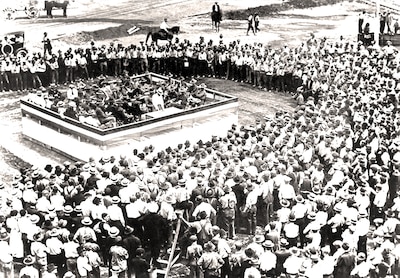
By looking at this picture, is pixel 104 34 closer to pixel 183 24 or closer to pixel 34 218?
pixel 183 24

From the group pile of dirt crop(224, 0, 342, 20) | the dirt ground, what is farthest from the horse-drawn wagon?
Answer: pile of dirt crop(224, 0, 342, 20)

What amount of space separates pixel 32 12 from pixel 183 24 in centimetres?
808

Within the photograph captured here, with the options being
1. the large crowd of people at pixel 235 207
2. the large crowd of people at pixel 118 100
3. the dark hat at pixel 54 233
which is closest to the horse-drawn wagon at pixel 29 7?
the large crowd of people at pixel 118 100

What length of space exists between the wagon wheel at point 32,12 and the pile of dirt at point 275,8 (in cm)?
1071

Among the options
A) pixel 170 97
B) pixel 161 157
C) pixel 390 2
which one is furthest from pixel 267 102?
pixel 390 2

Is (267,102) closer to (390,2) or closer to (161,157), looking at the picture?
(161,157)

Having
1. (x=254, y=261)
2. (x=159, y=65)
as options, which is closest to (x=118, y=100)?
(x=159, y=65)

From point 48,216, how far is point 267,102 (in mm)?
12870

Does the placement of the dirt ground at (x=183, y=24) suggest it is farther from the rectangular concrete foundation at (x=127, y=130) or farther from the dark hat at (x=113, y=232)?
the dark hat at (x=113, y=232)

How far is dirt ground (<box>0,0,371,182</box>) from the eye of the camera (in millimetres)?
31430

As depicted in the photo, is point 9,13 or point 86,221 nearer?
point 86,221

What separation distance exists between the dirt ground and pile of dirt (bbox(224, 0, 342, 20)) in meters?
0.45

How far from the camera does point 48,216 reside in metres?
12.3

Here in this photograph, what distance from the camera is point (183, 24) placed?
36.0m
